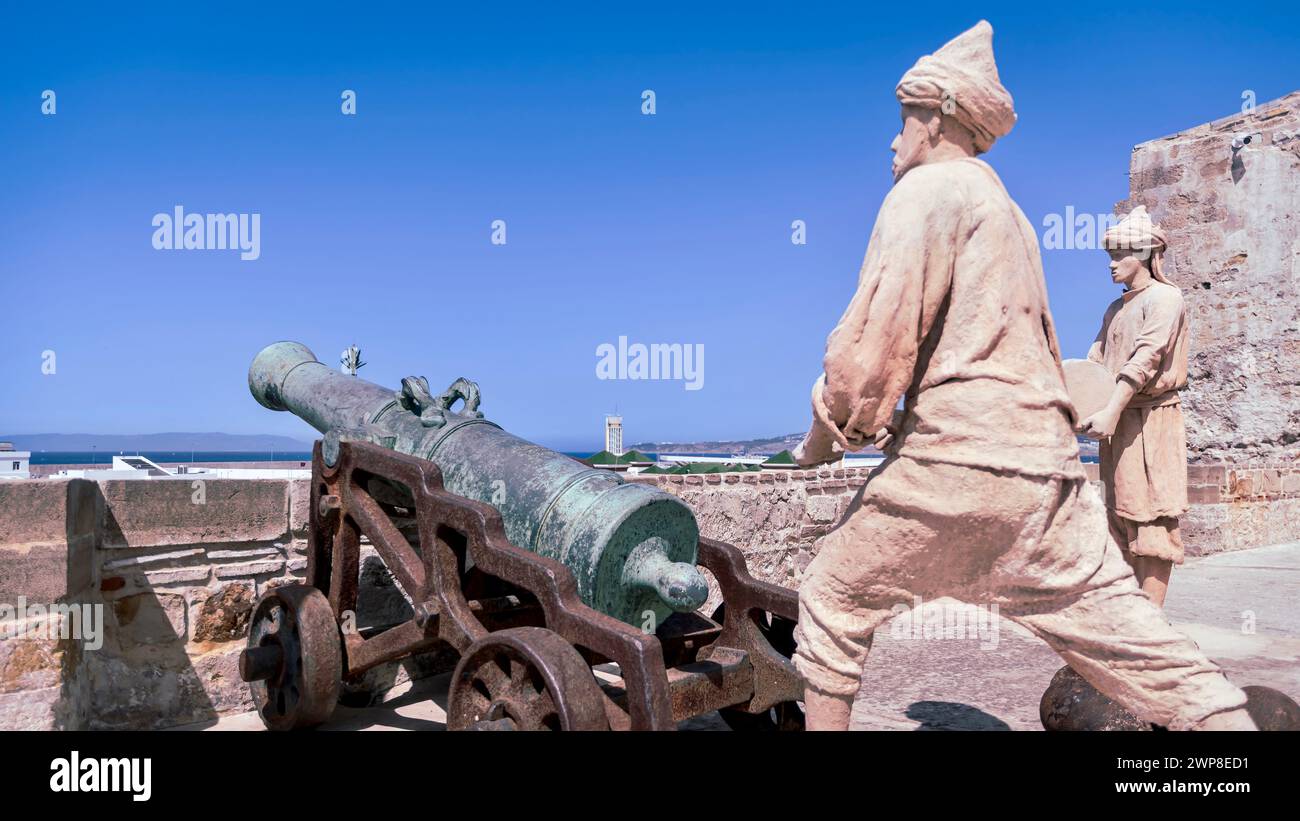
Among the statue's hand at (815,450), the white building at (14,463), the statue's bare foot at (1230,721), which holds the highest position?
the statue's hand at (815,450)

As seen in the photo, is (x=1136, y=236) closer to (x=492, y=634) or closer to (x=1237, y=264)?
(x=492, y=634)

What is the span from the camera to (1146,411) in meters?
4.14

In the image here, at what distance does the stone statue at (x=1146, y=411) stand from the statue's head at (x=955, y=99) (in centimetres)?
191

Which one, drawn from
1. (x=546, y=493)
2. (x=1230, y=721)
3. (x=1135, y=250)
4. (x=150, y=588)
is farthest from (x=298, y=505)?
(x=1135, y=250)

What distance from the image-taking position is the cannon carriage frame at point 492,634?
102 inches

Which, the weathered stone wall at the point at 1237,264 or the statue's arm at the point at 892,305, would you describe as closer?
the statue's arm at the point at 892,305

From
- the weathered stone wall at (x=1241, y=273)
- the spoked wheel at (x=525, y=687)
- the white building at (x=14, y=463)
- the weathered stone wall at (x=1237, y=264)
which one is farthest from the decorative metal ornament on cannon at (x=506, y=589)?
the weathered stone wall at (x=1237, y=264)

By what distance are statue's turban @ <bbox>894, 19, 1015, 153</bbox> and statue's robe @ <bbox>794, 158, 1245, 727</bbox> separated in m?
0.16

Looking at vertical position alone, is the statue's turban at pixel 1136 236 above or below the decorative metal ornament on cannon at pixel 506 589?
above

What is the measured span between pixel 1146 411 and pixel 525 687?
3039 mm

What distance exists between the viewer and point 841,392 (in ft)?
7.40

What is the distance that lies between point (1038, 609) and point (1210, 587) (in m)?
6.01

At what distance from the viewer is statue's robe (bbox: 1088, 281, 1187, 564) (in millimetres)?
3986

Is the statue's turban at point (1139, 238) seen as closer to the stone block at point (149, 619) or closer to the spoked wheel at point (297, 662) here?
the spoked wheel at point (297, 662)
